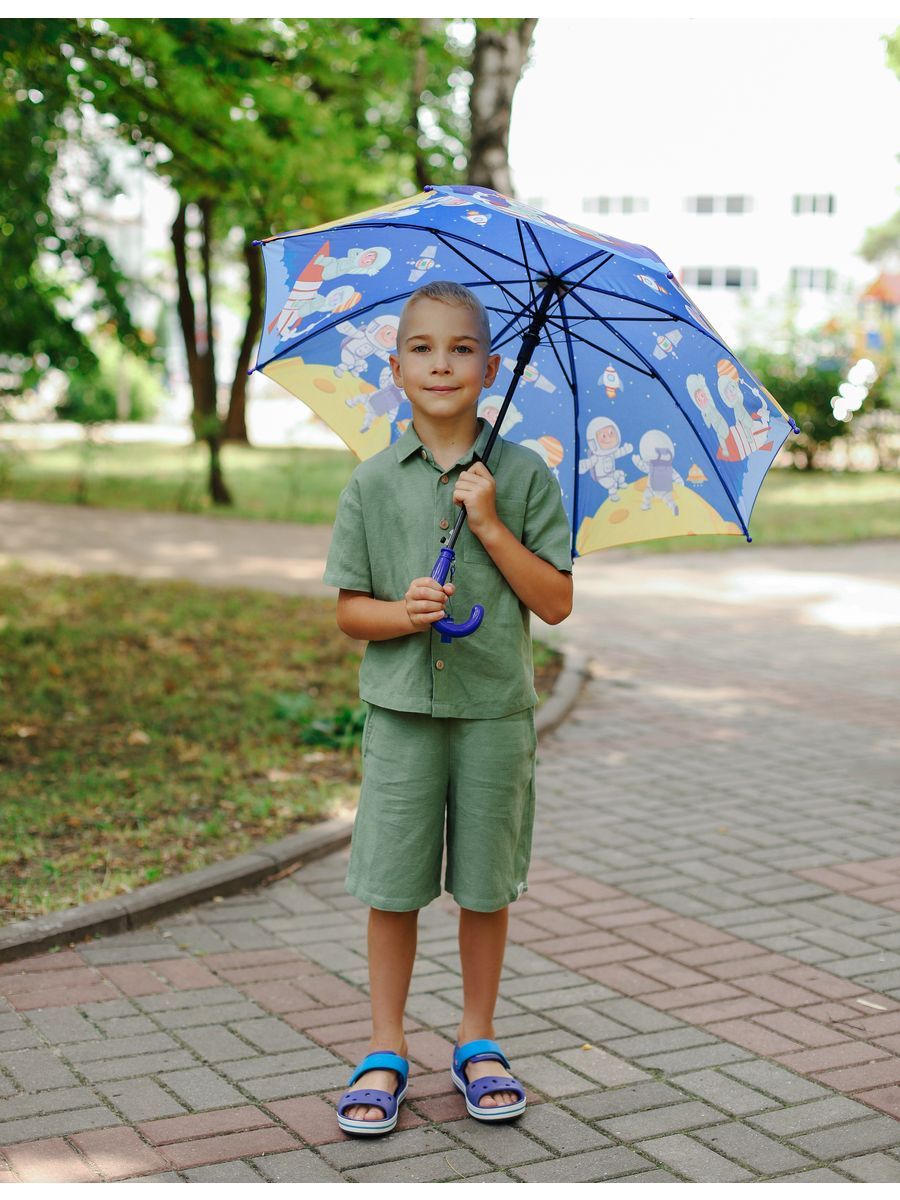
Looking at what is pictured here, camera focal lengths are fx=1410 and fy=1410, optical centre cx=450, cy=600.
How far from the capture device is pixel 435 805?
320 cm

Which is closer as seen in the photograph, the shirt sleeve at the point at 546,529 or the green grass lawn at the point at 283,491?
the shirt sleeve at the point at 546,529

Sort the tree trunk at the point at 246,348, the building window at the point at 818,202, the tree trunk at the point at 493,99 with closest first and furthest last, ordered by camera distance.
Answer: the tree trunk at the point at 493,99 → the tree trunk at the point at 246,348 → the building window at the point at 818,202

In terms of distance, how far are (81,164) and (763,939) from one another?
1597cm

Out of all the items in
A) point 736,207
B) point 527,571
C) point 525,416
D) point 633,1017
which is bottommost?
point 633,1017

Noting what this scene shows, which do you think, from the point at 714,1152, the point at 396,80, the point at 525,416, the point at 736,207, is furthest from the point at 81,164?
the point at 736,207

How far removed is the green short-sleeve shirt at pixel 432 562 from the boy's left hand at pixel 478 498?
8 centimetres

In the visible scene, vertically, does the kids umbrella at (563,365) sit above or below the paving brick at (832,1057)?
above

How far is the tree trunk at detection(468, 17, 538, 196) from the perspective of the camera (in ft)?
28.3

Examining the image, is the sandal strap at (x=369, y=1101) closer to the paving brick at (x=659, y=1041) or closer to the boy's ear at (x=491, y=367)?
the paving brick at (x=659, y=1041)

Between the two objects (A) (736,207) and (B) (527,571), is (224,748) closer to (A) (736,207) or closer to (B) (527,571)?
(B) (527,571)

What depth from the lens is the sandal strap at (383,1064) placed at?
322cm

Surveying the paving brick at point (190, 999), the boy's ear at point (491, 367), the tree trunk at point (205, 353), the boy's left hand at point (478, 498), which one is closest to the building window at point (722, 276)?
the tree trunk at point (205, 353)

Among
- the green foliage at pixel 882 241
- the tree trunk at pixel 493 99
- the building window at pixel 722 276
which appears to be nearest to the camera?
the tree trunk at pixel 493 99

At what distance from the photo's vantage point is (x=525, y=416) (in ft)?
12.0
